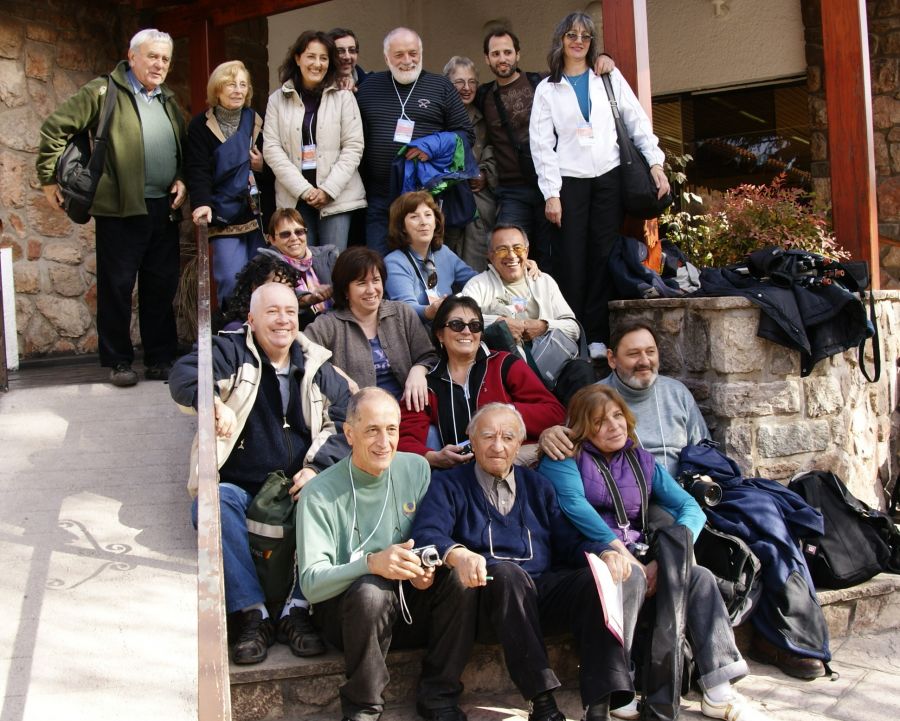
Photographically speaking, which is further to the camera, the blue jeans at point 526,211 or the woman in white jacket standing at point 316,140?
the blue jeans at point 526,211

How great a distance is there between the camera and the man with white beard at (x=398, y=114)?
5.68m

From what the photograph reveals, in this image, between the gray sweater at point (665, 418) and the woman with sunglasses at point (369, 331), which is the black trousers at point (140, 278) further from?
the gray sweater at point (665, 418)

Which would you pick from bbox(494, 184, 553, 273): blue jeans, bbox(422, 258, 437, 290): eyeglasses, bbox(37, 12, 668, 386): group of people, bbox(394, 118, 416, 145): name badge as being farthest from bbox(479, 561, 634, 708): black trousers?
bbox(394, 118, 416, 145): name badge

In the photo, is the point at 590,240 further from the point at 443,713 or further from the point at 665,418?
the point at 443,713

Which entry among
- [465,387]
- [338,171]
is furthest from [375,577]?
[338,171]

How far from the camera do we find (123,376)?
5297 mm

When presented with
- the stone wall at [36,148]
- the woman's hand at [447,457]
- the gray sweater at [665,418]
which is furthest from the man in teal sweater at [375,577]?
the stone wall at [36,148]

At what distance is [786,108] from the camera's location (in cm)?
818

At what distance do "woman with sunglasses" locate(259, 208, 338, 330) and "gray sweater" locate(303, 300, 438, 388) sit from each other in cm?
24

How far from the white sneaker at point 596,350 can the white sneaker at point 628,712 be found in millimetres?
2016

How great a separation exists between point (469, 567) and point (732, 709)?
40.1 inches

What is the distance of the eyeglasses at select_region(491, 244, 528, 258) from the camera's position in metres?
5.13

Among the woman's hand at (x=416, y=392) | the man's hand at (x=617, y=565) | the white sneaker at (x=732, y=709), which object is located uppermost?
the woman's hand at (x=416, y=392)

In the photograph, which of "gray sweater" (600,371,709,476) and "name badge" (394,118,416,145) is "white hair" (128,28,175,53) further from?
"gray sweater" (600,371,709,476)
